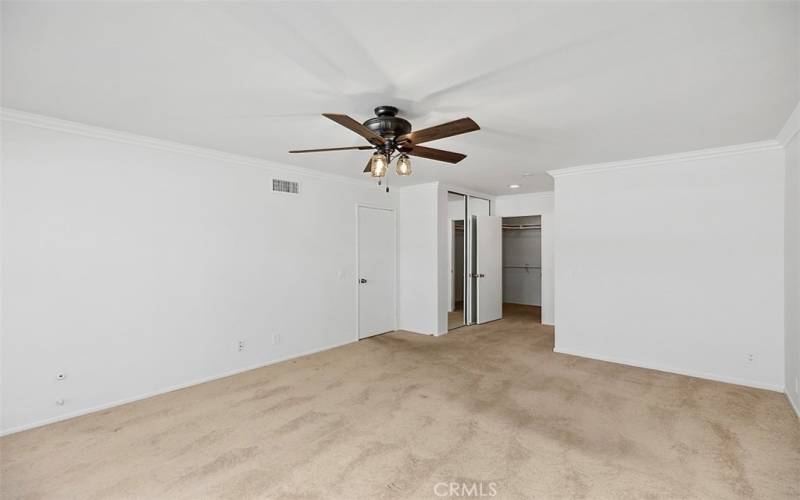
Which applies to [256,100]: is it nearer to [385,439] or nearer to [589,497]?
[385,439]

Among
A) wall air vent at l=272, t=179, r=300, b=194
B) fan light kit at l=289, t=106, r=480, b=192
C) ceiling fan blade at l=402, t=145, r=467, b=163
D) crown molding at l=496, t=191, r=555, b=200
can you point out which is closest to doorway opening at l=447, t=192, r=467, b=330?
crown molding at l=496, t=191, r=555, b=200

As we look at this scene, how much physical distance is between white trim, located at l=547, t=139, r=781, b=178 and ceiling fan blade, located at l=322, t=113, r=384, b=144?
10.7 feet

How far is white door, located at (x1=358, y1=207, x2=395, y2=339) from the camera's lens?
19.2ft

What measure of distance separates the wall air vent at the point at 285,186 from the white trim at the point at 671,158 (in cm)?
336

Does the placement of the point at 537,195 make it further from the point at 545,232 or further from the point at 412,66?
the point at 412,66

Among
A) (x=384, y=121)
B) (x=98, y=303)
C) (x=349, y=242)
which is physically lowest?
(x=98, y=303)

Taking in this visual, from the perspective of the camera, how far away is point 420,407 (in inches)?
132

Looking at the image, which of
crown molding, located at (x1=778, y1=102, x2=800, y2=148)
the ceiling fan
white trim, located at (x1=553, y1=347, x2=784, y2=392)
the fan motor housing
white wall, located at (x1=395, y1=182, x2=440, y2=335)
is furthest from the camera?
white wall, located at (x1=395, y1=182, x2=440, y2=335)

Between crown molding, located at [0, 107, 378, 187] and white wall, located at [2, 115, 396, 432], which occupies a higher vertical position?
crown molding, located at [0, 107, 378, 187]

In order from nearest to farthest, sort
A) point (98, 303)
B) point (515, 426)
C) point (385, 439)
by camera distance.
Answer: point (385, 439), point (515, 426), point (98, 303)

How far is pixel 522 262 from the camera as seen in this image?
30.2 feet

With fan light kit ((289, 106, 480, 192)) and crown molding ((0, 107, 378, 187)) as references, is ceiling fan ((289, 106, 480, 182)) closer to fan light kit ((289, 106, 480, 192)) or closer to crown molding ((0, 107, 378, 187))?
fan light kit ((289, 106, 480, 192))

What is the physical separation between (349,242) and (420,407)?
2903 mm

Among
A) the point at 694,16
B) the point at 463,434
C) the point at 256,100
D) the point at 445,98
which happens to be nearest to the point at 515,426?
the point at 463,434
